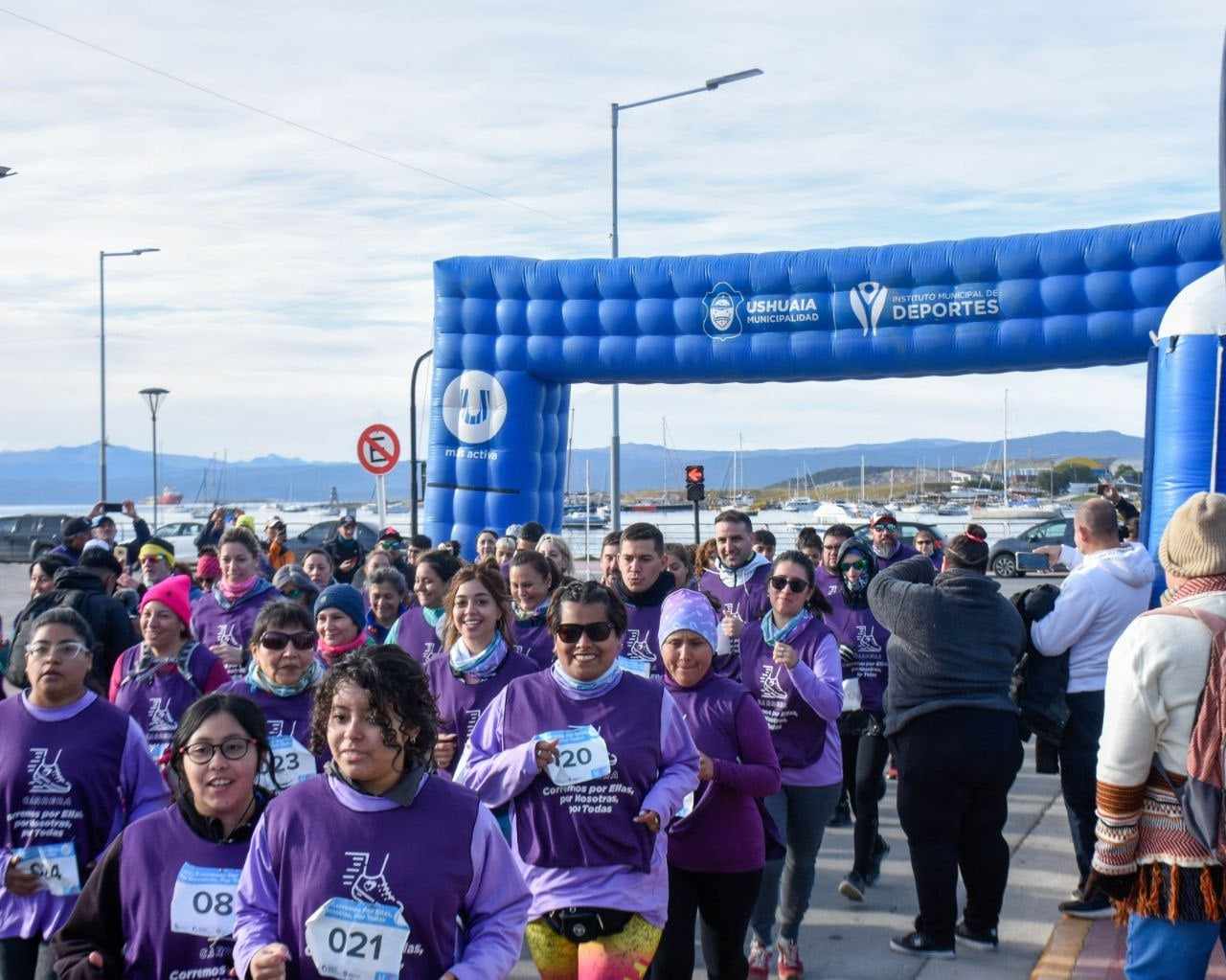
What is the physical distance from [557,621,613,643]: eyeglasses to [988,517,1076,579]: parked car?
2517cm

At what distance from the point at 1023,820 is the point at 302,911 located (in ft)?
21.3

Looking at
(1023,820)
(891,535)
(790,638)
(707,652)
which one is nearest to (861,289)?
(891,535)

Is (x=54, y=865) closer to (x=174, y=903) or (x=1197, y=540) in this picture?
(x=174, y=903)

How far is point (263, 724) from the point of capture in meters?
3.58

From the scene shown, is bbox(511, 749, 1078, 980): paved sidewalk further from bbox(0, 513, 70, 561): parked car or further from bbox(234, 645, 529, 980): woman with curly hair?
bbox(0, 513, 70, 561): parked car

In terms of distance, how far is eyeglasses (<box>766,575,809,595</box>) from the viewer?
20.2 feet

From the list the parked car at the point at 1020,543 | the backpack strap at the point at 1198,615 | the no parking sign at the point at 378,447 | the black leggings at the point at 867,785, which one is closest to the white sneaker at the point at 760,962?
the black leggings at the point at 867,785

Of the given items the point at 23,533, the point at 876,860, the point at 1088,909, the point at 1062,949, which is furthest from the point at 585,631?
the point at 23,533

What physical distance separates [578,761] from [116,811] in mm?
1469

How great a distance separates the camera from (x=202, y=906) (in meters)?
3.29

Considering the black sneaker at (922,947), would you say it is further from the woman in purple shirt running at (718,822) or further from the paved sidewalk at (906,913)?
the woman in purple shirt running at (718,822)

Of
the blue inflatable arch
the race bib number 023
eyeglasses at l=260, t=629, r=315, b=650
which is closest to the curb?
the race bib number 023

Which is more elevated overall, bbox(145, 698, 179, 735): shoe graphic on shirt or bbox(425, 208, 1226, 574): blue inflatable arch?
bbox(425, 208, 1226, 574): blue inflatable arch

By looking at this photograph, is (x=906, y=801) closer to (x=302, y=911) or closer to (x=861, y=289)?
(x=302, y=911)
